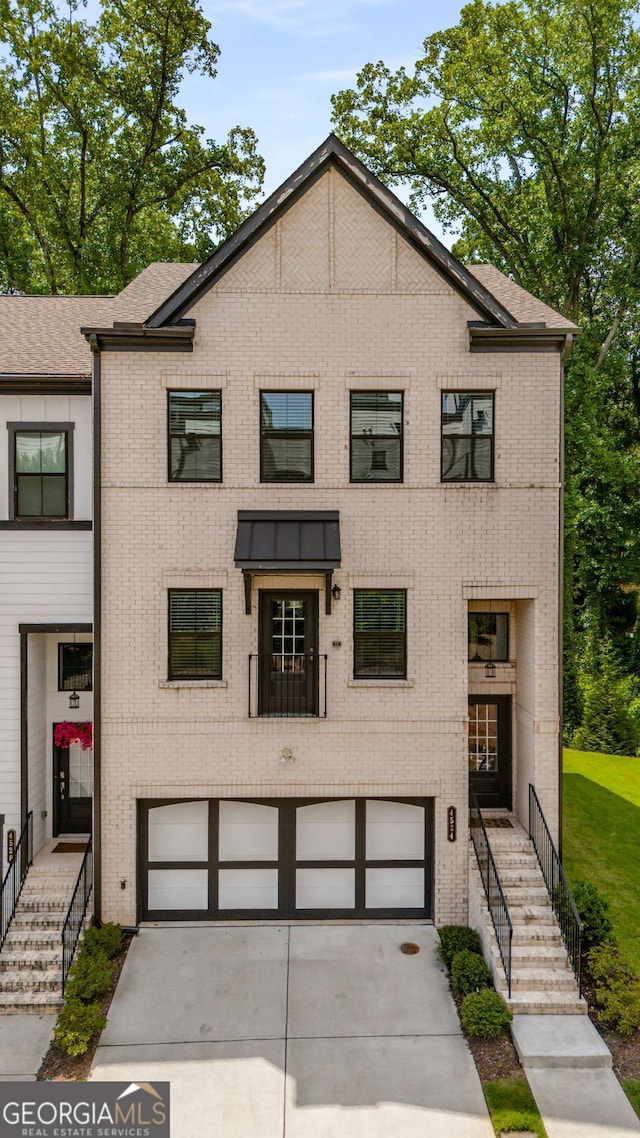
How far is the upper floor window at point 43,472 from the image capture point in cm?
1135

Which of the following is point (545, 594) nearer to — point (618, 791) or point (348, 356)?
point (348, 356)

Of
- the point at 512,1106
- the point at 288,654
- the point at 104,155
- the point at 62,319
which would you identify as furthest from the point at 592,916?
the point at 104,155

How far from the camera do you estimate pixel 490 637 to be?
12391mm

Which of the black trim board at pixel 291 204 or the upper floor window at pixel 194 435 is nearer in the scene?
the black trim board at pixel 291 204

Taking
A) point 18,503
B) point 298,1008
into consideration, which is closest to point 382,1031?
point 298,1008

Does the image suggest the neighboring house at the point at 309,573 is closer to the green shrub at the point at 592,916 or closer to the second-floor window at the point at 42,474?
the second-floor window at the point at 42,474

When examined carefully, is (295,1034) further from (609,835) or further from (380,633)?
(609,835)

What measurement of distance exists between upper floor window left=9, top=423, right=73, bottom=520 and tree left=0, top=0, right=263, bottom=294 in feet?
50.4

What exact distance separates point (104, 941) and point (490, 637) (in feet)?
27.3

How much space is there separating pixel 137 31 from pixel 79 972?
28.7m

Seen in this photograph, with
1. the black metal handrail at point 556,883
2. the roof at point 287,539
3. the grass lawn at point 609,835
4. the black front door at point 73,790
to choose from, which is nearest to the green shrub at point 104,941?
the black front door at point 73,790

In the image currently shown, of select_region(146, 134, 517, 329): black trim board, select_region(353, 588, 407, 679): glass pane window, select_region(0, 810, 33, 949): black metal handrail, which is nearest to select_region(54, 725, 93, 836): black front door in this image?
select_region(0, 810, 33, 949): black metal handrail

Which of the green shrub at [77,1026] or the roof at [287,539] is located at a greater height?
the roof at [287,539]

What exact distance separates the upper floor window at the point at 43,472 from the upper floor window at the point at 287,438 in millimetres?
3512
